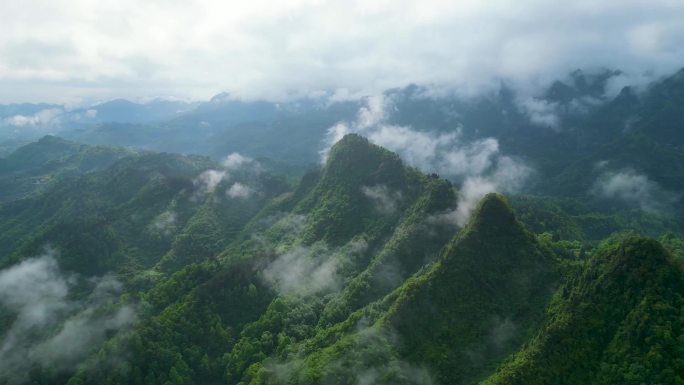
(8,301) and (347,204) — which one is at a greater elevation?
(347,204)

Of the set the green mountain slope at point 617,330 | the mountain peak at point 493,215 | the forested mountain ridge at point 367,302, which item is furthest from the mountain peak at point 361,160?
the green mountain slope at point 617,330

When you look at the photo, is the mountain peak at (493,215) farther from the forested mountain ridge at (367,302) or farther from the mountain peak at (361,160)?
the mountain peak at (361,160)

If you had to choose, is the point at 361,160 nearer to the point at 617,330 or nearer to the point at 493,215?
the point at 493,215

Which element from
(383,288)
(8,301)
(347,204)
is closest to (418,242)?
(383,288)

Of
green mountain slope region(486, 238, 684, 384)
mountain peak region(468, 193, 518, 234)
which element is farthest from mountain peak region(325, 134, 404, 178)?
green mountain slope region(486, 238, 684, 384)

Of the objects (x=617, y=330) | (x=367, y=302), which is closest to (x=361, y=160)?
(x=367, y=302)

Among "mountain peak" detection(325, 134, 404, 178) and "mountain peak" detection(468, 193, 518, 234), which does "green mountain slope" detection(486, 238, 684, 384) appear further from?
"mountain peak" detection(325, 134, 404, 178)

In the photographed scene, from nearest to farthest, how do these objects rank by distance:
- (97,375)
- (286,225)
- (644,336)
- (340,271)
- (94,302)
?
1. (644,336)
2. (97,375)
3. (340,271)
4. (94,302)
5. (286,225)

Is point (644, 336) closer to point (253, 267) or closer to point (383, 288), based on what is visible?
point (383, 288)
